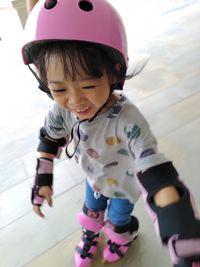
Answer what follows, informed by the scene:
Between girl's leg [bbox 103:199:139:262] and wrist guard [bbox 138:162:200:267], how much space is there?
1.10 ft

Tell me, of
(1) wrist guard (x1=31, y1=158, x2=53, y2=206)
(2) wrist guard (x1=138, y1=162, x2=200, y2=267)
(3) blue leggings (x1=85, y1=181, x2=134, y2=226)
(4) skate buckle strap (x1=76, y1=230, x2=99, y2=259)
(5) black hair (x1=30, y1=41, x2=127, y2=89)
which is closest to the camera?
(2) wrist guard (x1=138, y1=162, x2=200, y2=267)

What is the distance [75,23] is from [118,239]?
0.72 metres

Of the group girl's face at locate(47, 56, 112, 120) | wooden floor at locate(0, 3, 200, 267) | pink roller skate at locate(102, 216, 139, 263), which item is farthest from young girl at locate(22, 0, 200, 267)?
wooden floor at locate(0, 3, 200, 267)

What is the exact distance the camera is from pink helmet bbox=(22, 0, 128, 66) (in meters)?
0.59

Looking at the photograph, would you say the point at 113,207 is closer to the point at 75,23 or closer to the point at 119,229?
the point at 119,229

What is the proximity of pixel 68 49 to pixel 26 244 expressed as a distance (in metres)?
0.84

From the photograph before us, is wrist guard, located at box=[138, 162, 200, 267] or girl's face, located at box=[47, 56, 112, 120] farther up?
girl's face, located at box=[47, 56, 112, 120]

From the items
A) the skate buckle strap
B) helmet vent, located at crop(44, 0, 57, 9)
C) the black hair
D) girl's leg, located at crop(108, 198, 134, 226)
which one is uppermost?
helmet vent, located at crop(44, 0, 57, 9)

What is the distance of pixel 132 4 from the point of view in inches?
144

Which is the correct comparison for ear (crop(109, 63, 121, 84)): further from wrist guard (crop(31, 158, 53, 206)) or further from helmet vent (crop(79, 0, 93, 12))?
wrist guard (crop(31, 158, 53, 206))

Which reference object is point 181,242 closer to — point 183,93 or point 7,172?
point 7,172

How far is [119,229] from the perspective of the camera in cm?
100

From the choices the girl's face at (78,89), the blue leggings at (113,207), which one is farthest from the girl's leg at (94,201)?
the girl's face at (78,89)

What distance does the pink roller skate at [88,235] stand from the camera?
100cm
